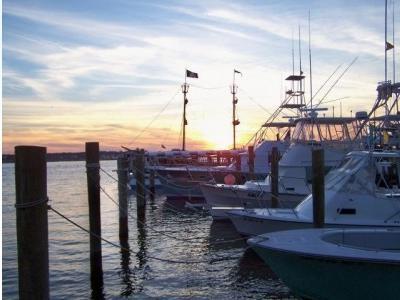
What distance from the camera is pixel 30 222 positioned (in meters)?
6.22

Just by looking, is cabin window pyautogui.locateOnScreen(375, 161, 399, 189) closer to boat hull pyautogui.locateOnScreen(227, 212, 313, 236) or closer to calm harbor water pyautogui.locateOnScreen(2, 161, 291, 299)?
boat hull pyautogui.locateOnScreen(227, 212, 313, 236)

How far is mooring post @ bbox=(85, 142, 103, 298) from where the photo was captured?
12062 mm

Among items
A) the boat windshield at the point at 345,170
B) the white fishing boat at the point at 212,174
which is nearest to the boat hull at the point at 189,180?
the white fishing boat at the point at 212,174

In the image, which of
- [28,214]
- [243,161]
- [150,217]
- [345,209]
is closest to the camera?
[28,214]

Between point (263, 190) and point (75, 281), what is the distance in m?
9.88

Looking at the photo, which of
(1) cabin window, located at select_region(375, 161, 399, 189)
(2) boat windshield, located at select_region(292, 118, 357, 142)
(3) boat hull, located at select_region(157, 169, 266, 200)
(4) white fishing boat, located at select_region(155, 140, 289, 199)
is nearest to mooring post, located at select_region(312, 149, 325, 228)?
(1) cabin window, located at select_region(375, 161, 399, 189)

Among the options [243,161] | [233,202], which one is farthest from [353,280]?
[243,161]

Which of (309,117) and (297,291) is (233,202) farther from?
(297,291)

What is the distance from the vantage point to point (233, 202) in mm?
22188

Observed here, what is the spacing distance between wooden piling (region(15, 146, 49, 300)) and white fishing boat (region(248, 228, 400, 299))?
4122mm

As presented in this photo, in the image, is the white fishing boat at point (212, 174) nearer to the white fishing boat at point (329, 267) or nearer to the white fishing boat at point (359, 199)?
the white fishing boat at point (359, 199)

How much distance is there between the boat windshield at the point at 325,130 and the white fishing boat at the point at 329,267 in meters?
13.9

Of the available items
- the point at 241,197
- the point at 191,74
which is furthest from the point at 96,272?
the point at 191,74

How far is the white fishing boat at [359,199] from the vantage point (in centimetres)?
1327
